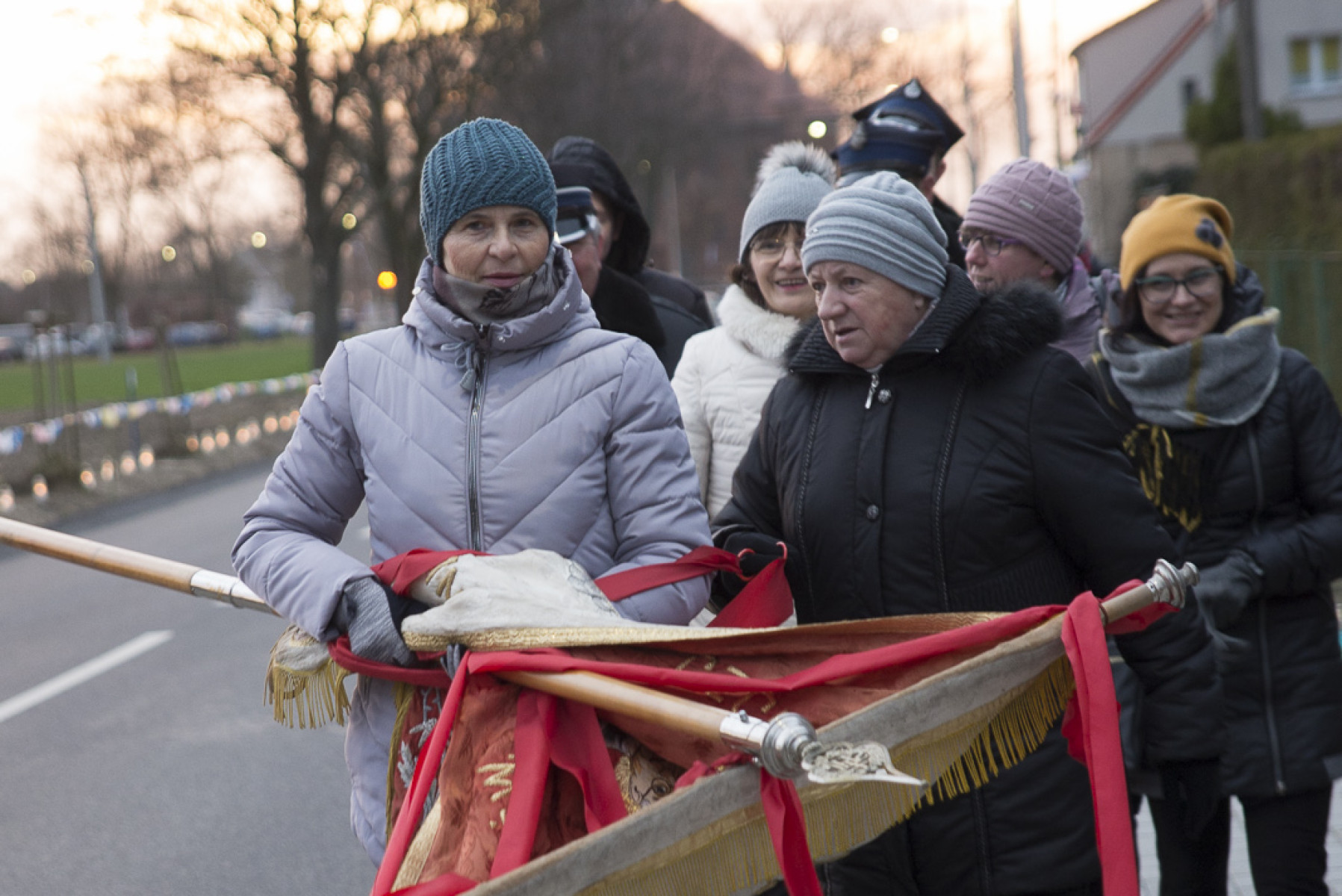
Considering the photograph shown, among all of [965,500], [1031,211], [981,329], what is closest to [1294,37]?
[1031,211]

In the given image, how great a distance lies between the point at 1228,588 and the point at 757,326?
1.33 metres

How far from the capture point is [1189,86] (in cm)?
5412

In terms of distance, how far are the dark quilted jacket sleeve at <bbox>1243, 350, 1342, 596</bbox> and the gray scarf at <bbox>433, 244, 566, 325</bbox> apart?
1.77 m

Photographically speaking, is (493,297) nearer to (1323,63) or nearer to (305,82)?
(305,82)

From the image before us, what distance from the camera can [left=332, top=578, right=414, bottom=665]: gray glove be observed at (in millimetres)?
2328

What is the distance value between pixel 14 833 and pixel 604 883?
4592mm

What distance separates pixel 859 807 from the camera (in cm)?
214

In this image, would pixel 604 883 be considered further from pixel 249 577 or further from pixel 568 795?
pixel 249 577

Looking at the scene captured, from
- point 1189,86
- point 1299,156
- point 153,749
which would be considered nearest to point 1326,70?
point 1189,86

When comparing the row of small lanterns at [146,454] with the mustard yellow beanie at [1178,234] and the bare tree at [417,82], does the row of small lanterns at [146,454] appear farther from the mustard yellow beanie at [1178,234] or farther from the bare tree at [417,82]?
the mustard yellow beanie at [1178,234]

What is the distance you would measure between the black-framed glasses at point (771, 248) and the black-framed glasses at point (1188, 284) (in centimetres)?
91


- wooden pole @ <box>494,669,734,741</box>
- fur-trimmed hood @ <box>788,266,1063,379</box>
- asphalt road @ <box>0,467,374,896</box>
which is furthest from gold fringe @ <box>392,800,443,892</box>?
asphalt road @ <box>0,467,374,896</box>

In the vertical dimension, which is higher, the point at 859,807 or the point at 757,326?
the point at 757,326

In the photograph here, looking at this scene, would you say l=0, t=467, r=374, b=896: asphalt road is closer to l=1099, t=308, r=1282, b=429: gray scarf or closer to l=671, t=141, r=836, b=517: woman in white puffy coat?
l=671, t=141, r=836, b=517: woman in white puffy coat
